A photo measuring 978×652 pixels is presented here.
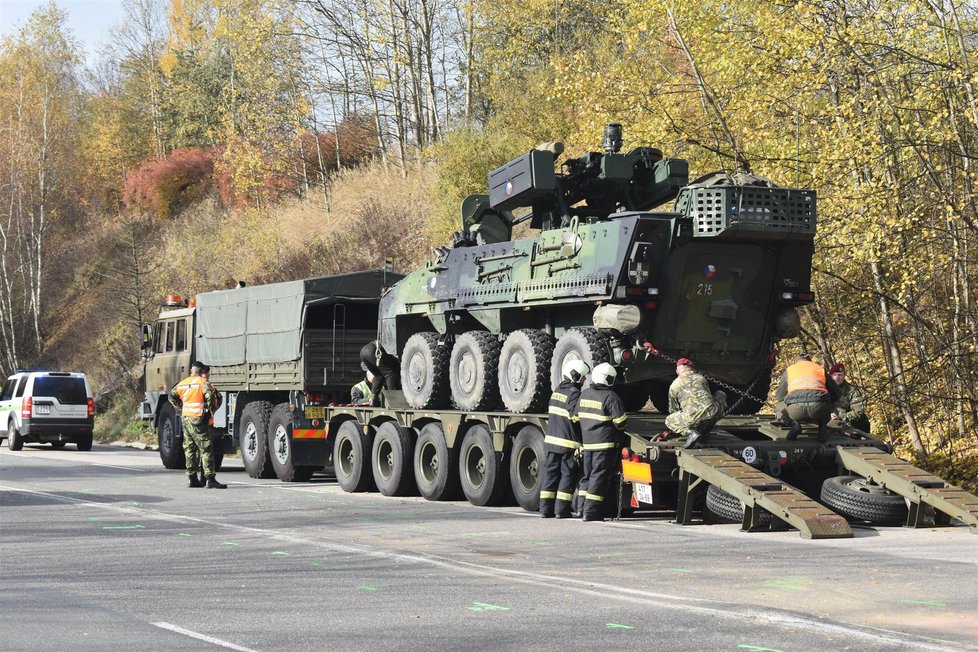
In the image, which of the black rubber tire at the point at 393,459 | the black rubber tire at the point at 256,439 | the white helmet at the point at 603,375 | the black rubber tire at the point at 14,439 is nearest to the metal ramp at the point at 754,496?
the white helmet at the point at 603,375

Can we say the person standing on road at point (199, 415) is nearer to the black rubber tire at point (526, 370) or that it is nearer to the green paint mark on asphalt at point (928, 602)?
the black rubber tire at point (526, 370)

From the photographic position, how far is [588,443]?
578 inches

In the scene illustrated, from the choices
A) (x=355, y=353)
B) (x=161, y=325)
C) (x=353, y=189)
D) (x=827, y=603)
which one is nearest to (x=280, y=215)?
(x=353, y=189)

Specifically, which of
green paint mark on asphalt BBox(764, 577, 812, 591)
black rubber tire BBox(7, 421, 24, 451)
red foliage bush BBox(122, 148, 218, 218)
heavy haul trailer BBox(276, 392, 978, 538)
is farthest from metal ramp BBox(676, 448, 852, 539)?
red foliage bush BBox(122, 148, 218, 218)

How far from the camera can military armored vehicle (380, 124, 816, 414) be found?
15109mm

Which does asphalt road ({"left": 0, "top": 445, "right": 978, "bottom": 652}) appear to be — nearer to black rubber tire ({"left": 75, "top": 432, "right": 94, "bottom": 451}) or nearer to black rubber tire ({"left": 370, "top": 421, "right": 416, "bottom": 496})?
black rubber tire ({"left": 370, "top": 421, "right": 416, "bottom": 496})

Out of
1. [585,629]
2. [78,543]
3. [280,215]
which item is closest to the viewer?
[585,629]

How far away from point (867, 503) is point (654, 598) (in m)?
5.31

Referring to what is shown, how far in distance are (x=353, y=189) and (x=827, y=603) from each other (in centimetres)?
3732

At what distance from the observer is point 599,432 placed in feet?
47.8

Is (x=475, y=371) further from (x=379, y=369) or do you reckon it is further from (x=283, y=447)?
(x=283, y=447)

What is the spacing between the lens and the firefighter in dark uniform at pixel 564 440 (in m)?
15.0

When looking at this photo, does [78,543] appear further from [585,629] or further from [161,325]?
[161,325]

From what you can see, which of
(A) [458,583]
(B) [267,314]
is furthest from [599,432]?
(B) [267,314]
